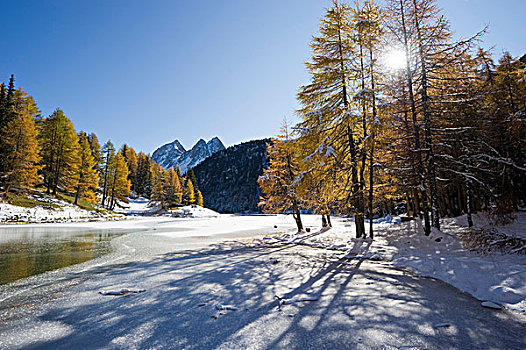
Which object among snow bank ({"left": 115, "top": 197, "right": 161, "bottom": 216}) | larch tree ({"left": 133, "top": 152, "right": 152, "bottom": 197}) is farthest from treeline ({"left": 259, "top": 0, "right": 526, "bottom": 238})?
larch tree ({"left": 133, "top": 152, "right": 152, "bottom": 197})

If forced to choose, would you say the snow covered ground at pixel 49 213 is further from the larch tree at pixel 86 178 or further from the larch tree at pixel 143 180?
the larch tree at pixel 143 180

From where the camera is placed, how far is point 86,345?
3.28m

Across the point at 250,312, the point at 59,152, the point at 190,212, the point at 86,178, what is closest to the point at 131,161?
the point at 190,212

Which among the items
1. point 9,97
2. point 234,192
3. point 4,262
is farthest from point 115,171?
point 234,192

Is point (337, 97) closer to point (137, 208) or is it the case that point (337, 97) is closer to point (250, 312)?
point (250, 312)

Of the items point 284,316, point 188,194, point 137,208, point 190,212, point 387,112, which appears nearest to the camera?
point 284,316

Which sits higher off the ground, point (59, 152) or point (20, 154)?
point (59, 152)

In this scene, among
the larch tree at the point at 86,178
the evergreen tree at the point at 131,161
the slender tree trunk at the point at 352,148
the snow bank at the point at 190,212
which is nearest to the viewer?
the slender tree trunk at the point at 352,148

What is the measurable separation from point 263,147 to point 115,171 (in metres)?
127

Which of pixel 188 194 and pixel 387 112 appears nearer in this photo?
pixel 387 112

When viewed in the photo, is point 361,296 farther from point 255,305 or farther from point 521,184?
point 521,184

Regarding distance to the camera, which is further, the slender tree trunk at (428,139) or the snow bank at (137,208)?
the snow bank at (137,208)

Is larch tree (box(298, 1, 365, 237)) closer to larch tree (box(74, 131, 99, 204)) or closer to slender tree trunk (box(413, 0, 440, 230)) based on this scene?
slender tree trunk (box(413, 0, 440, 230))

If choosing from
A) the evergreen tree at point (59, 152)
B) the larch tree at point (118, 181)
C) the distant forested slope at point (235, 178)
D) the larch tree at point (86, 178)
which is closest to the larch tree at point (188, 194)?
the larch tree at point (118, 181)
